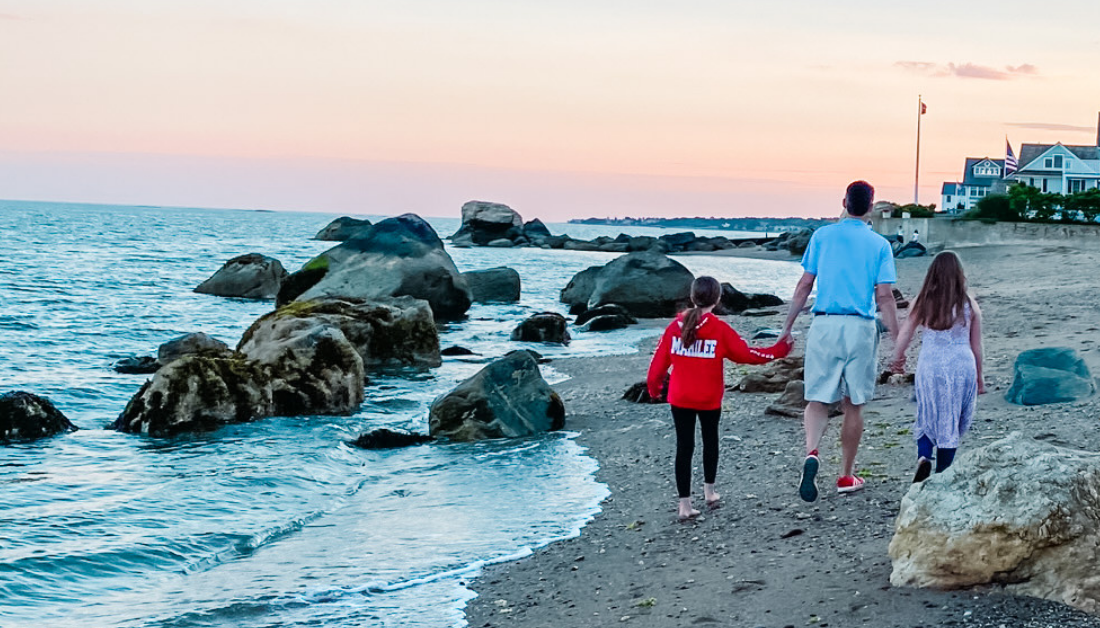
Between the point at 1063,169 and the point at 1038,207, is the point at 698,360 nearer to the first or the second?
the point at 1038,207

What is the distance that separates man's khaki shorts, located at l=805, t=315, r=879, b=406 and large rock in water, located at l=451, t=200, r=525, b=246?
100166mm

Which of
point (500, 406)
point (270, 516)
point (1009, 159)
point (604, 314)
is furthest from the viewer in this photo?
point (1009, 159)

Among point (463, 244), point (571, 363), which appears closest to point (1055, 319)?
point (571, 363)

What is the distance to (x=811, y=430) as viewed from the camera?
311 inches

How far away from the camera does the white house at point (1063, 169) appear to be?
286ft

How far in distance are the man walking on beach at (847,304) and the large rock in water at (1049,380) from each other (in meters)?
3.79

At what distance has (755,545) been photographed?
7.36 m

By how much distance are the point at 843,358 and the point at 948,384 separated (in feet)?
2.16

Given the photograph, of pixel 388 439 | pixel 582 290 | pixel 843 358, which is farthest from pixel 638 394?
pixel 582 290

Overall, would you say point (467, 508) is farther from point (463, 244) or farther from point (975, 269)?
point (463, 244)

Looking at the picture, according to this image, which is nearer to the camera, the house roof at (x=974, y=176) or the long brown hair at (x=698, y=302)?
the long brown hair at (x=698, y=302)

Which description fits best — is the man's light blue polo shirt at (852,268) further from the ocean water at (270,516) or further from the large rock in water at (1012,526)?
the ocean water at (270,516)

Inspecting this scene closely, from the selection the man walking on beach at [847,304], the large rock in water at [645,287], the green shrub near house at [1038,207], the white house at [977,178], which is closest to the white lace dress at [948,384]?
the man walking on beach at [847,304]

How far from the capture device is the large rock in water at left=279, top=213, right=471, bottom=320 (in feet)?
94.4
